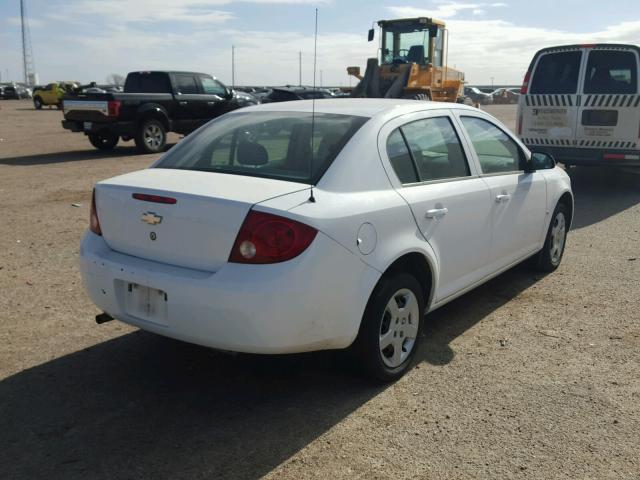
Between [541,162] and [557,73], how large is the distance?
6.04 meters

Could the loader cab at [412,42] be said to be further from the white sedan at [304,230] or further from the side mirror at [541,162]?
the white sedan at [304,230]

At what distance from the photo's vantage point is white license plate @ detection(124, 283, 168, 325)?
3.28 meters

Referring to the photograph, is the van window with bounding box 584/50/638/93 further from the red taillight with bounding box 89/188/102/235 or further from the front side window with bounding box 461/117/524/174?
the red taillight with bounding box 89/188/102/235

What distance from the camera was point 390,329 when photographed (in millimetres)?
3705

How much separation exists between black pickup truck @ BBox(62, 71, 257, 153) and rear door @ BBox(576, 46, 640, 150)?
9.35 m

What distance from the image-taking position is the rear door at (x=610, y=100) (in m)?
10.1

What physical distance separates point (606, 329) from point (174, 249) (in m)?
3.18

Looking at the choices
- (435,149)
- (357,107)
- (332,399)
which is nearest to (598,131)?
(435,149)

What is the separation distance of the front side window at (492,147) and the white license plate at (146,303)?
2.55 m

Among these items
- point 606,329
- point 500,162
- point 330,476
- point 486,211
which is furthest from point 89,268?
point 606,329

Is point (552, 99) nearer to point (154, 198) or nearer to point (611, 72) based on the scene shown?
point (611, 72)

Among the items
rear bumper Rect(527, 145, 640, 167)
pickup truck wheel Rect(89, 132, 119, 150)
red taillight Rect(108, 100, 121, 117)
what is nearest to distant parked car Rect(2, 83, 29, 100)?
pickup truck wheel Rect(89, 132, 119, 150)

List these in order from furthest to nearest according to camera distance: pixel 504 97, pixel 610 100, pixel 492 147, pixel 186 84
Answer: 1. pixel 504 97
2. pixel 186 84
3. pixel 610 100
4. pixel 492 147

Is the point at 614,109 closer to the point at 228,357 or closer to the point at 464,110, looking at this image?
the point at 464,110
